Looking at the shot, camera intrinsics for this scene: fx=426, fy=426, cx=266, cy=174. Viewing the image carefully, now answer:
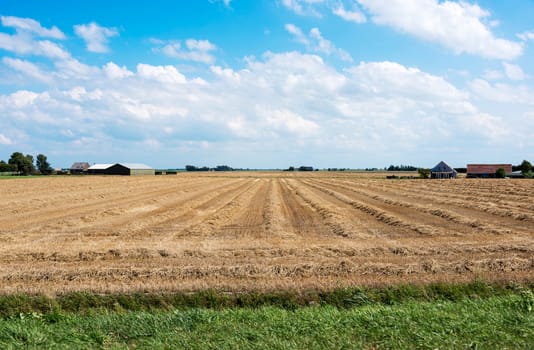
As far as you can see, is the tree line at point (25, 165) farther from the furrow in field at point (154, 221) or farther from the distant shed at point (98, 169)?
the furrow in field at point (154, 221)

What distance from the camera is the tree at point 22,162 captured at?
452ft

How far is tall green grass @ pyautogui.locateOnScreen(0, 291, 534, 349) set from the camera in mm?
5953

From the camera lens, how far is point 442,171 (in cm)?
10988

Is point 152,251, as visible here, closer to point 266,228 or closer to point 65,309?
point 65,309

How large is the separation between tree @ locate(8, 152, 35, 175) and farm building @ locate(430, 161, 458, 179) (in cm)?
12390

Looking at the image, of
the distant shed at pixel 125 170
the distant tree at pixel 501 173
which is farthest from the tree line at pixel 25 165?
the distant tree at pixel 501 173

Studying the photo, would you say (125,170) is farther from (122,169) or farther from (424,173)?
(424,173)

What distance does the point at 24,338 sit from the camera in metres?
6.42

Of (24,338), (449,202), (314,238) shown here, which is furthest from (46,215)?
(449,202)

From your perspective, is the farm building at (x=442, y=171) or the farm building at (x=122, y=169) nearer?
the farm building at (x=442, y=171)

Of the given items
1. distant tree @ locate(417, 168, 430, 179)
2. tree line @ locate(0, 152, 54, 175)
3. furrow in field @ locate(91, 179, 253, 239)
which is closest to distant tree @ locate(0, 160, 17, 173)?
tree line @ locate(0, 152, 54, 175)

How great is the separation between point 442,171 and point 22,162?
128 metres

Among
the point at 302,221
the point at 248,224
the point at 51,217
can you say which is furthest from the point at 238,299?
the point at 51,217

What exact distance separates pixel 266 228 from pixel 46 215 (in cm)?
1352
